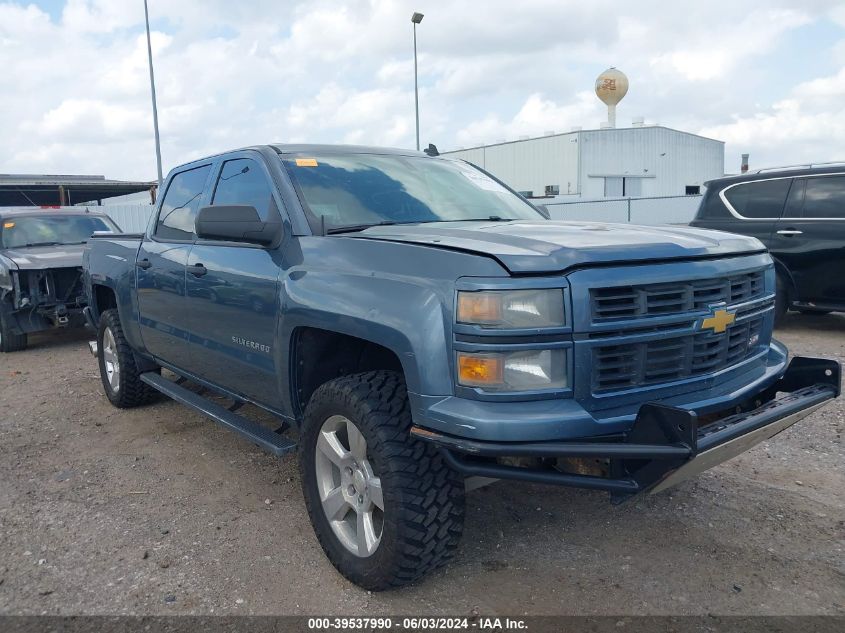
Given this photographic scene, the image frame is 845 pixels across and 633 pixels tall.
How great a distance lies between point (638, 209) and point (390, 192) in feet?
84.1

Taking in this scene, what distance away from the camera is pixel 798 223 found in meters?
7.84

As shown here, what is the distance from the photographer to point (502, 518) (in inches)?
146

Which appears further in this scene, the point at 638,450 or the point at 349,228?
the point at 349,228

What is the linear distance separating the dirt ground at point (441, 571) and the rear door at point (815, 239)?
3155 millimetres

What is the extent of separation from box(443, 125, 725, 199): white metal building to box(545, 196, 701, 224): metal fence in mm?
11893

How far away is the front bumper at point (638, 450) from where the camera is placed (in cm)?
243

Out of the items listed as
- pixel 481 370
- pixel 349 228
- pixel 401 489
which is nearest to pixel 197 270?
pixel 349 228

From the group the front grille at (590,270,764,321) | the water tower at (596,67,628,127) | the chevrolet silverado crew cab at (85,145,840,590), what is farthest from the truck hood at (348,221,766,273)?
the water tower at (596,67,628,127)

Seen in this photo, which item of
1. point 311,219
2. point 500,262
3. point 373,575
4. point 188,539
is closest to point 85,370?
point 188,539

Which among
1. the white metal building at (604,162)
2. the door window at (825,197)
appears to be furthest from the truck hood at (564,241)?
the white metal building at (604,162)

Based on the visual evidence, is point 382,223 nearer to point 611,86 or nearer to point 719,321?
point 719,321

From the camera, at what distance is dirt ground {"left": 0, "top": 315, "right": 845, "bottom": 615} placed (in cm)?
295

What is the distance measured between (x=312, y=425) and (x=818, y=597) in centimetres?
216

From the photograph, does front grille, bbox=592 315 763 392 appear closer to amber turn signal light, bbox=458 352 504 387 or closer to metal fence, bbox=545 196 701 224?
amber turn signal light, bbox=458 352 504 387
